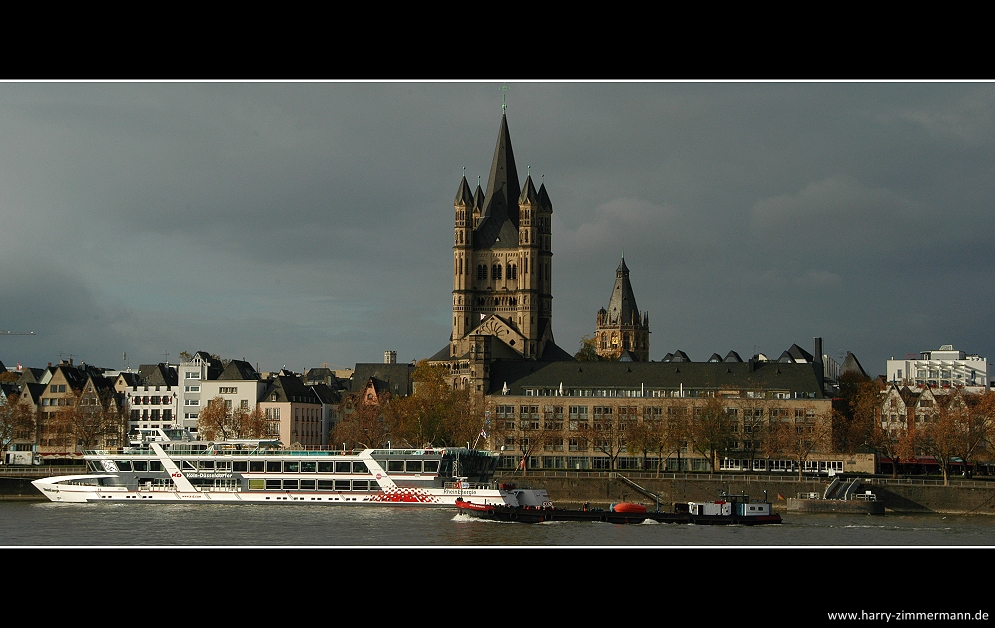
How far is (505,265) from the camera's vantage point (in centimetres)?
18562

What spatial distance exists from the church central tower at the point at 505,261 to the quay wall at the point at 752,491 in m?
63.7

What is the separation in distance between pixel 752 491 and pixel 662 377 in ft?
122

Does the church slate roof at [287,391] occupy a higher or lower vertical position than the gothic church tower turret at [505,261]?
lower

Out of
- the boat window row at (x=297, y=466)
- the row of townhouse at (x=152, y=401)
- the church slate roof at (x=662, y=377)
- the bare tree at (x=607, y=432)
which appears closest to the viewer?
the boat window row at (x=297, y=466)

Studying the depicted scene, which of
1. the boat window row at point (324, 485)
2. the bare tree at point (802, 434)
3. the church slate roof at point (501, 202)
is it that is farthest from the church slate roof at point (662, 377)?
the boat window row at point (324, 485)

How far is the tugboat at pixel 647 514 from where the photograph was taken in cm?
8394

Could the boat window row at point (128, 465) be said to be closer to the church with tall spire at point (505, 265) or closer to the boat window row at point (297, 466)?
the boat window row at point (297, 466)

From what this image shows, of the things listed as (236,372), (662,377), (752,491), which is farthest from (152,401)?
(752,491)

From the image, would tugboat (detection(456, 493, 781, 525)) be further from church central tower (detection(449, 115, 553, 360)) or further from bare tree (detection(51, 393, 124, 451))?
church central tower (detection(449, 115, 553, 360))

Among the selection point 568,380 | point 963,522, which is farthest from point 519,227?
point 963,522

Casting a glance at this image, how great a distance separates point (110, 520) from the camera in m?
83.9

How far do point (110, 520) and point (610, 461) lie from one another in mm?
62220
